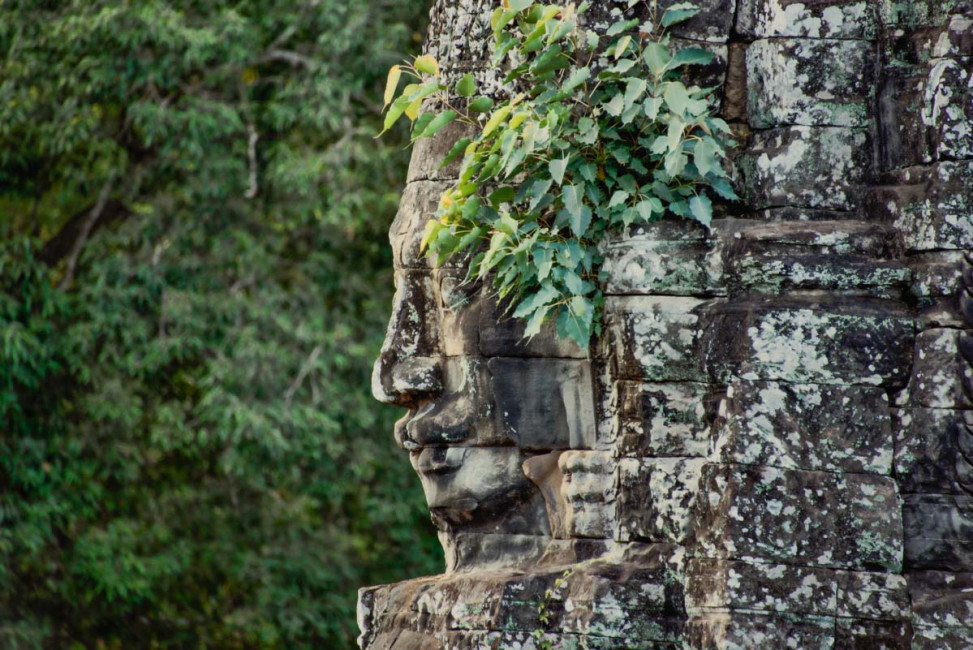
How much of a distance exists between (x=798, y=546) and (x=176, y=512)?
309 inches

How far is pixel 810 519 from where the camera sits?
3.61m

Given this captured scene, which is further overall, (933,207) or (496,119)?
(496,119)

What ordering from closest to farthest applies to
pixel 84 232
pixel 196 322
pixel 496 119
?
pixel 496 119, pixel 196 322, pixel 84 232

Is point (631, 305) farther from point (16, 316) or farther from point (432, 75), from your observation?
point (16, 316)

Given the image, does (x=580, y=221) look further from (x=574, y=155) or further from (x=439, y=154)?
(x=439, y=154)

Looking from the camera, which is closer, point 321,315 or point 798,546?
point 798,546

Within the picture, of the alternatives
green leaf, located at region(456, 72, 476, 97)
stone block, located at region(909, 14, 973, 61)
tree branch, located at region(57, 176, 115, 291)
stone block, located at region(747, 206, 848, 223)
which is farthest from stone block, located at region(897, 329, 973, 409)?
tree branch, located at region(57, 176, 115, 291)

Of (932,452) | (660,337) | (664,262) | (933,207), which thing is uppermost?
(933,207)

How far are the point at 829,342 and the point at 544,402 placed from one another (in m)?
0.96

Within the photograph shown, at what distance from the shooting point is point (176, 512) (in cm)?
1068

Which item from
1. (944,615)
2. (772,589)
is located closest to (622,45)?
(772,589)

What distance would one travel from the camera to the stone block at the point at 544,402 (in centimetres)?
421

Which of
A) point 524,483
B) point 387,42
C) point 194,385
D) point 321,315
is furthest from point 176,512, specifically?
point 524,483

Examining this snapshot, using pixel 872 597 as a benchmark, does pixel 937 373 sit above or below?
above
